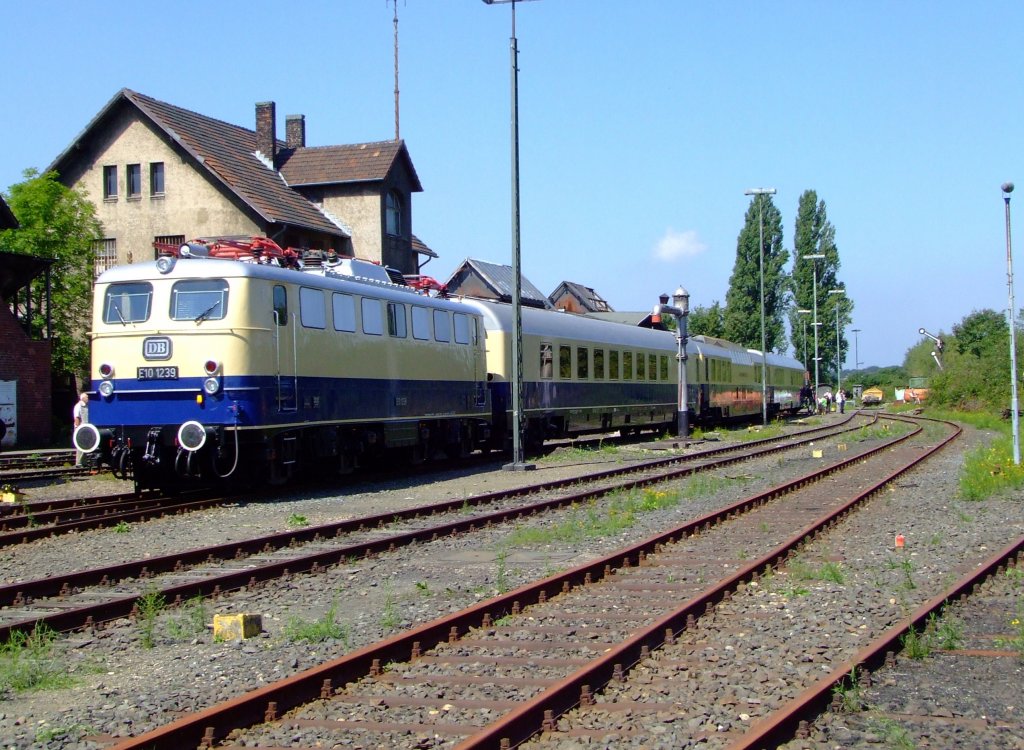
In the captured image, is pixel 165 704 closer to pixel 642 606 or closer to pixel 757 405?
pixel 642 606

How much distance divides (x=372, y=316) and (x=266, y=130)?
91.1ft

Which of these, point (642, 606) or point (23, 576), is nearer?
point (642, 606)

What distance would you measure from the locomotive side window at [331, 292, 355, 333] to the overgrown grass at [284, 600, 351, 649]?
999 cm

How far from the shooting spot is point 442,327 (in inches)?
848

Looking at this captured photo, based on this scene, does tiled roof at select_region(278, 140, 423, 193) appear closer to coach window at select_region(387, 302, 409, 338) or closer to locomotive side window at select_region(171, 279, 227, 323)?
coach window at select_region(387, 302, 409, 338)

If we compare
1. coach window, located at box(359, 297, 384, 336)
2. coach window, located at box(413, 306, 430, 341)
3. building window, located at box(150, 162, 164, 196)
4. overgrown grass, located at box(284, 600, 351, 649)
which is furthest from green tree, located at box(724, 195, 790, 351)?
overgrown grass, located at box(284, 600, 351, 649)

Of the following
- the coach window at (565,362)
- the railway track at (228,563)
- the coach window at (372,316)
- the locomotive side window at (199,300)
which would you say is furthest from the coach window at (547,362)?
the locomotive side window at (199,300)

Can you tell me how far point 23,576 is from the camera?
10.3 meters

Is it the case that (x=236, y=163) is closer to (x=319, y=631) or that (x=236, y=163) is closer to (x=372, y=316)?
(x=372, y=316)

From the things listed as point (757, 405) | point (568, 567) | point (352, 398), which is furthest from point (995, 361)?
point (568, 567)

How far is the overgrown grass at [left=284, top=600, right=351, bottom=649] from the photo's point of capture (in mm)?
7562

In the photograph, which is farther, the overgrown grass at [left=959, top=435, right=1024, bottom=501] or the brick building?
the brick building

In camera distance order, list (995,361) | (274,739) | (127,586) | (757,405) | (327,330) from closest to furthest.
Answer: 1. (274,739)
2. (127,586)
3. (327,330)
4. (757,405)
5. (995,361)

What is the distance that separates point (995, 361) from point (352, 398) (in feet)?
173
